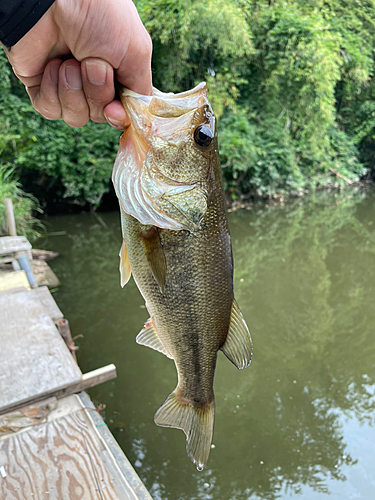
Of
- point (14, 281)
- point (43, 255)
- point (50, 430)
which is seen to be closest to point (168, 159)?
point (50, 430)

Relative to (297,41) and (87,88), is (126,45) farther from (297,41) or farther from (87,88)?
(297,41)

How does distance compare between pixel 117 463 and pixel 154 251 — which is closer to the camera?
pixel 154 251

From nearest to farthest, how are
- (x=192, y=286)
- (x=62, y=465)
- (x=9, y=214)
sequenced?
(x=192, y=286), (x=62, y=465), (x=9, y=214)

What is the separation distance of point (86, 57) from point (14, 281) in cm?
319

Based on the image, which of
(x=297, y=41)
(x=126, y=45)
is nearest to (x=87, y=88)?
(x=126, y=45)

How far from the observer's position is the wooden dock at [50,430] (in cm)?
166

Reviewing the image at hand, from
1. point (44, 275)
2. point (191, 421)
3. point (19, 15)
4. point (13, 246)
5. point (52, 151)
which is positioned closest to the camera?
point (19, 15)

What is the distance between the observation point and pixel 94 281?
19.2ft

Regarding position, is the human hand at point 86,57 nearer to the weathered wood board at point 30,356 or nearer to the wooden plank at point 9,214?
the weathered wood board at point 30,356

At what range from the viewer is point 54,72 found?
3.64 feet

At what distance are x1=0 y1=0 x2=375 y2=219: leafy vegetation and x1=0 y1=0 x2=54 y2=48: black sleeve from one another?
8038mm

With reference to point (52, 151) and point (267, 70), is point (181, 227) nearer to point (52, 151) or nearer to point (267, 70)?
point (52, 151)

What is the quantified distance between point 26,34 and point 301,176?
40.1 ft

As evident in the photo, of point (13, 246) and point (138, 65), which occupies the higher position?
point (138, 65)
